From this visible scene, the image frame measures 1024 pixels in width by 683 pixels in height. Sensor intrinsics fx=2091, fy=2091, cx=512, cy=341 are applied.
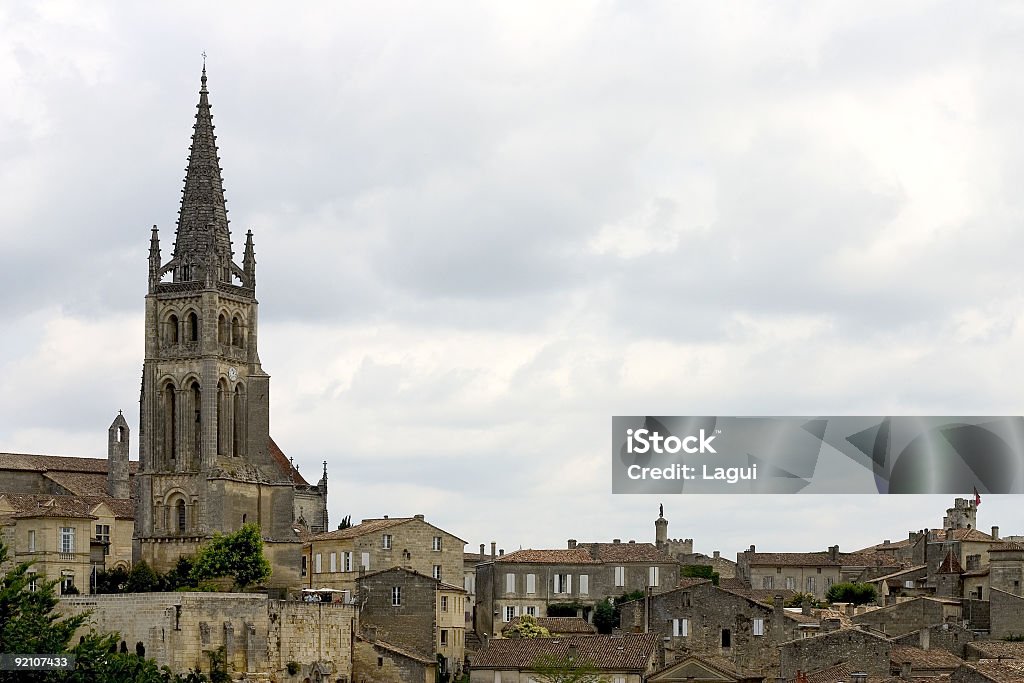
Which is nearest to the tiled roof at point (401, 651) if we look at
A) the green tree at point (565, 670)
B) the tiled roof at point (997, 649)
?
the green tree at point (565, 670)

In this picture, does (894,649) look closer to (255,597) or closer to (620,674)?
(620,674)

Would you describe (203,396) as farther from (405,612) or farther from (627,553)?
(627,553)

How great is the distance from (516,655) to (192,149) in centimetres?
3355

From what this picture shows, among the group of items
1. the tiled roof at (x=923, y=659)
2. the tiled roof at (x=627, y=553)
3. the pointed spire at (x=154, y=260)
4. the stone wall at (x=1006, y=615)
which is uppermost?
the pointed spire at (x=154, y=260)

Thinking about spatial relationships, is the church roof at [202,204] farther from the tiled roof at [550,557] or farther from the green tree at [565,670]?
the green tree at [565,670]

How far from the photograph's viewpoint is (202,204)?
341ft

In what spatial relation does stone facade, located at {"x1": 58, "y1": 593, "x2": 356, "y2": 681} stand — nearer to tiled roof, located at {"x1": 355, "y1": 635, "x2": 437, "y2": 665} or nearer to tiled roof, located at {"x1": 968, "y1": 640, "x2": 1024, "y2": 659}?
tiled roof, located at {"x1": 355, "y1": 635, "x2": 437, "y2": 665}

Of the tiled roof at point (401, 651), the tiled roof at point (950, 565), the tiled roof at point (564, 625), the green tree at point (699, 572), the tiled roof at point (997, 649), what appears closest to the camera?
the tiled roof at point (997, 649)

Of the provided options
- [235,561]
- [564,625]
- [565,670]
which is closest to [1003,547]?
[564,625]

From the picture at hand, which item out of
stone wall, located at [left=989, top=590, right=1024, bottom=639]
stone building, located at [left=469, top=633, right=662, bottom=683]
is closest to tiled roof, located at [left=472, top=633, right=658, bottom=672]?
stone building, located at [left=469, top=633, right=662, bottom=683]

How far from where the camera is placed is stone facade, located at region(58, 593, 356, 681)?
79500 mm

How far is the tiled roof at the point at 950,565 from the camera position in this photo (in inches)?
3989

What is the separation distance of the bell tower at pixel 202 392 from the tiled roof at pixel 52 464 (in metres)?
4.10

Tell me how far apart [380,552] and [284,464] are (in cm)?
1286
